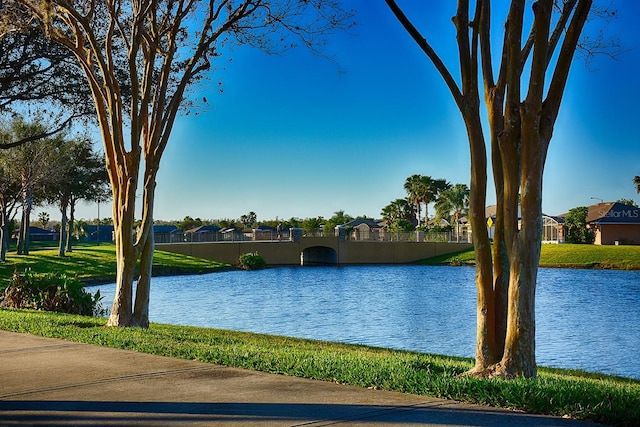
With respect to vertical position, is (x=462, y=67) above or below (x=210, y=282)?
above

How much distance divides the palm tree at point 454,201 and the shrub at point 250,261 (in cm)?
3543

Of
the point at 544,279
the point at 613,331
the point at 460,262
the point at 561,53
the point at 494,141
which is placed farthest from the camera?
the point at 460,262

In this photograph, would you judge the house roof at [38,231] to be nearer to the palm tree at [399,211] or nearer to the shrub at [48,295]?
the palm tree at [399,211]

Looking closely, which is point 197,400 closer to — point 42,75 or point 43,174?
point 42,75

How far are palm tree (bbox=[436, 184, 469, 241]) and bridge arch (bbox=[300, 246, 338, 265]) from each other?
20.8 m

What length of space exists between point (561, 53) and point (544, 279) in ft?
141

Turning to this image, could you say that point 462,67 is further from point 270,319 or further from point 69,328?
point 270,319

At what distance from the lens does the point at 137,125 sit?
14.6m

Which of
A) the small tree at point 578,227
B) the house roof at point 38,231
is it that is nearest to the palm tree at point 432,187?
the small tree at point 578,227

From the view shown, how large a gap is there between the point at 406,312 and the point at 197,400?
2127 centimetres

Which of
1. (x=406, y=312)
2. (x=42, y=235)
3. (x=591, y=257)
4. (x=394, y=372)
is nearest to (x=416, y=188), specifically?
(x=591, y=257)

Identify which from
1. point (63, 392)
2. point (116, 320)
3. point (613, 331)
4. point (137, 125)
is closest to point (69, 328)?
point (116, 320)

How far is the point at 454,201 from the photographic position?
93562 mm

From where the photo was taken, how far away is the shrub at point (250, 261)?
64.0 metres
